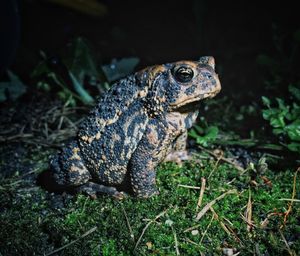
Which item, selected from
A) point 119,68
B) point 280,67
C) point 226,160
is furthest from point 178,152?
point 280,67

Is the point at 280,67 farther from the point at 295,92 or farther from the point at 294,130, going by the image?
the point at 294,130

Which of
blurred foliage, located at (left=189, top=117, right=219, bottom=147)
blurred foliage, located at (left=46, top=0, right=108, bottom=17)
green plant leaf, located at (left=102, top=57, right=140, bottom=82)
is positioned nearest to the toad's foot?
blurred foliage, located at (left=189, top=117, right=219, bottom=147)

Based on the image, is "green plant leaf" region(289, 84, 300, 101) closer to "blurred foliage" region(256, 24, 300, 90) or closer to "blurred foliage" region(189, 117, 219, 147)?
"blurred foliage" region(256, 24, 300, 90)

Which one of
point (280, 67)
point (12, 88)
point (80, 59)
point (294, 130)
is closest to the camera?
point (294, 130)

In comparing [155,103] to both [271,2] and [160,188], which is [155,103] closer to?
[160,188]

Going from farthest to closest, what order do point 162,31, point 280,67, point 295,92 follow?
point 162,31, point 280,67, point 295,92

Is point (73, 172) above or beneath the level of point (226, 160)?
above
